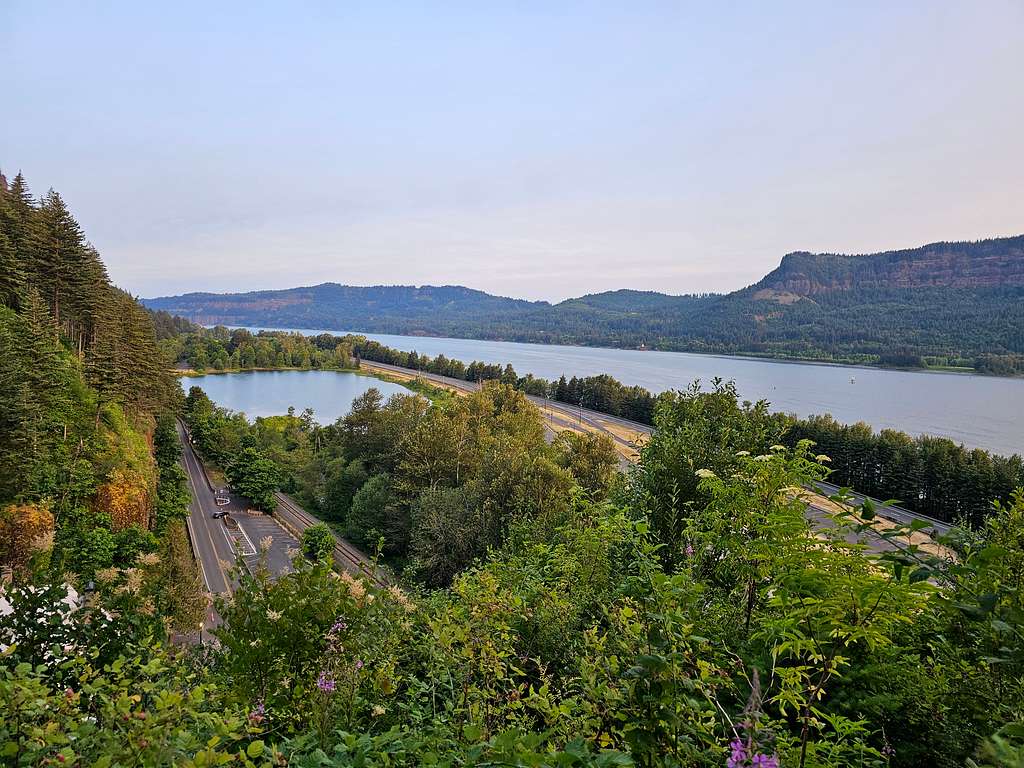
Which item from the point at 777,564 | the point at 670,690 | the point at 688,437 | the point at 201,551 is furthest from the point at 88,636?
the point at 201,551

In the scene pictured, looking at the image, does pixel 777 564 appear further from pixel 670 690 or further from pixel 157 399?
pixel 157 399

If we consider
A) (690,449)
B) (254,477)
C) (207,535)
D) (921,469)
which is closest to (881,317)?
(921,469)

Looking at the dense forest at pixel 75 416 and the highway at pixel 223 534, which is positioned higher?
the dense forest at pixel 75 416

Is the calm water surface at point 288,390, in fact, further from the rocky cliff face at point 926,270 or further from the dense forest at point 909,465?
the rocky cliff face at point 926,270

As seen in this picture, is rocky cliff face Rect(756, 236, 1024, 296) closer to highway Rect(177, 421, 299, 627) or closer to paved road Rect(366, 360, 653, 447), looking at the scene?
paved road Rect(366, 360, 653, 447)

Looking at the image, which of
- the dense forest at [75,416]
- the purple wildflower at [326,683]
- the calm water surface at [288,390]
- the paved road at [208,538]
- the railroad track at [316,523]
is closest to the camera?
the purple wildflower at [326,683]

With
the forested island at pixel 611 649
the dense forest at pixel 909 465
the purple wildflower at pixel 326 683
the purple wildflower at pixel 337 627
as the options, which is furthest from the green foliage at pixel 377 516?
the purple wildflower at pixel 326 683

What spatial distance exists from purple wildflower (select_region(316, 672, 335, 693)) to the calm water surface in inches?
2158

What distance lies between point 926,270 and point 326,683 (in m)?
227

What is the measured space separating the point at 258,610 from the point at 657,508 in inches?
213

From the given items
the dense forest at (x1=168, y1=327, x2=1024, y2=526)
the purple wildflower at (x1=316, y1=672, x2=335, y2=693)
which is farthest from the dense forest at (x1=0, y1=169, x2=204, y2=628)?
the dense forest at (x1=168, y1=327, x2=1024, y2=526)

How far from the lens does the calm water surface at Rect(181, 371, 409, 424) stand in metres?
60.7

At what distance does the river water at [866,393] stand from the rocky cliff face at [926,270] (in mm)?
99360

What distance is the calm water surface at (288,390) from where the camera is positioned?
60719mm
